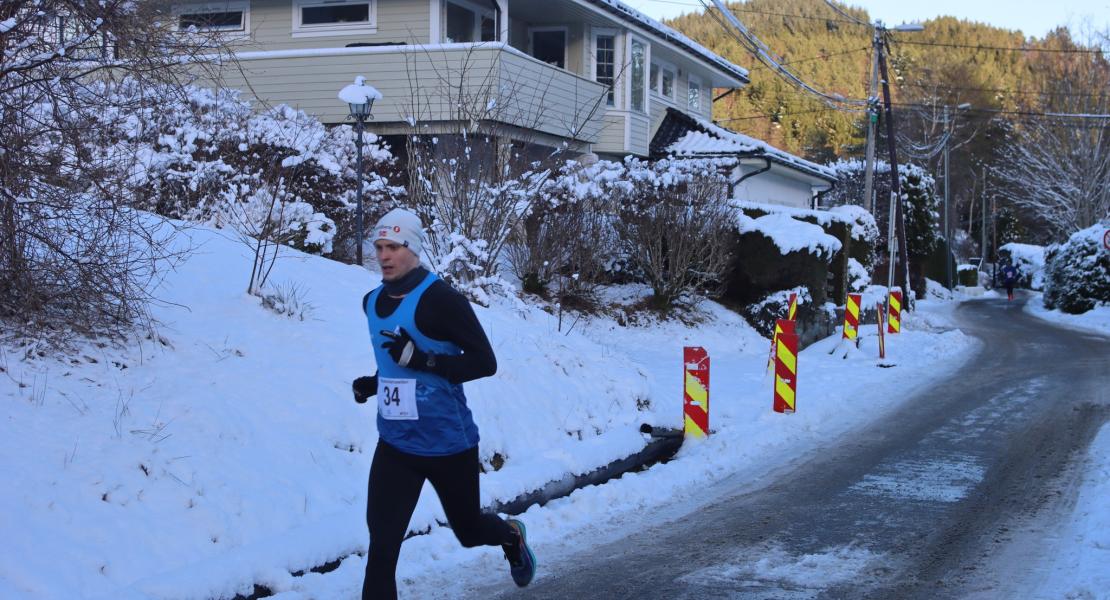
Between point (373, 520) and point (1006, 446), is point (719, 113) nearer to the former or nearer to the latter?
point (1006, 446)

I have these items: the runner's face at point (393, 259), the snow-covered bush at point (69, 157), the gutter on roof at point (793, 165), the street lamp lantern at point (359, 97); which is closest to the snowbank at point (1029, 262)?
the gutter on roof at point (793, 165)

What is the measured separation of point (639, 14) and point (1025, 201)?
1291 inches

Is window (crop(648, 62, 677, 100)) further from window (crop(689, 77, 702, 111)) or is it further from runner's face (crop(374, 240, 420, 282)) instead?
runner's face (crop(374, 240, 420, 282))

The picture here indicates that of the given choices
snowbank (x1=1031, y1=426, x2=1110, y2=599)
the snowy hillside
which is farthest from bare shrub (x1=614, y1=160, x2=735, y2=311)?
snowbank (x1=1031, y1=426, x2=1110, y2=599)

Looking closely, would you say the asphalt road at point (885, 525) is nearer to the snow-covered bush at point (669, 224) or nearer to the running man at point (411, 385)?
the running man at point (411, 385)

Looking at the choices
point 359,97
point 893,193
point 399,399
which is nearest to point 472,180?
point 359,97

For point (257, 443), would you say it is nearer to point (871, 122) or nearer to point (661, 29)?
point (661, 29)

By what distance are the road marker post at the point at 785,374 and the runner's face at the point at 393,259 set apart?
25.4 feet

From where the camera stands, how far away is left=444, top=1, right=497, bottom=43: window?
69.7 feet

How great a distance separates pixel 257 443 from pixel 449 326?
2.55m

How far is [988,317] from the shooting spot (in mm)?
32906

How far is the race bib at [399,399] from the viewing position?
4.43 meters

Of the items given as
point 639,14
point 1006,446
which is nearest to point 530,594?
point 1006,446

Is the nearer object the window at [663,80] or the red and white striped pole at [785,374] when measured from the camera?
the red and white striped pole at [785,374]
